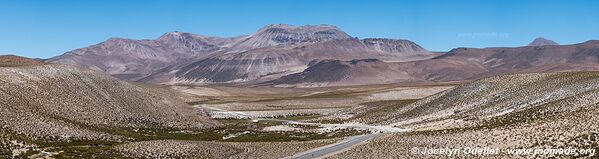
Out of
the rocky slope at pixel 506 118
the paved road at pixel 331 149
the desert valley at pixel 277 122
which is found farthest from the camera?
the paved road at pixel 331 149

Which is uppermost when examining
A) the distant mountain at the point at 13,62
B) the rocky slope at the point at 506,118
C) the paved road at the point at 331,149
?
the distant mountain at the point at 13,62

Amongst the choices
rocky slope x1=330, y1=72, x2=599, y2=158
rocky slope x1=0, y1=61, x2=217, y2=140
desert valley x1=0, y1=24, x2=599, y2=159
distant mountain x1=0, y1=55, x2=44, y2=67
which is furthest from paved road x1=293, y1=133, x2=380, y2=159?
distant mountain x1=0, y1=55, x2=44, y2=67

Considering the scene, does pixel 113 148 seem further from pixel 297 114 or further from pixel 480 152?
pixel 297 114

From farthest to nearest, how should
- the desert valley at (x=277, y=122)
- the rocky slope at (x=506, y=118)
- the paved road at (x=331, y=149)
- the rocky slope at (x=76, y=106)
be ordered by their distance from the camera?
1. the rocky slope at (x=76, y=106)
2. the paved road at (x=331, y=149)
3. the desert valley at (x=277, y=122)
4. the rocky slope at (x=506, y=118)

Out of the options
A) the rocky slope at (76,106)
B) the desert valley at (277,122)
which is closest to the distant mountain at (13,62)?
the rocky slope at (76,106)

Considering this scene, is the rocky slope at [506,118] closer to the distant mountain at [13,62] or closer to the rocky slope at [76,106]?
the rocky slope at [76,106]

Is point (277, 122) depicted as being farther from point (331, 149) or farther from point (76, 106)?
point (331, 149)

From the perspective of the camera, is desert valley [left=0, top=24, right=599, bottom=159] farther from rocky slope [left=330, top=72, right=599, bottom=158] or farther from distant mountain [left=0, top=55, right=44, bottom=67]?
distant mountain [left=0, top=55, right=44, bottom=67]

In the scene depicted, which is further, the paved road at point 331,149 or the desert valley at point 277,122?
the paved road at point 331,149

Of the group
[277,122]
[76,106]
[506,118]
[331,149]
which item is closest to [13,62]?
[76,106]

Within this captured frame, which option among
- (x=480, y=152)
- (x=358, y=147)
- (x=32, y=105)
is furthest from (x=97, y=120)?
(x=480, y=152)
